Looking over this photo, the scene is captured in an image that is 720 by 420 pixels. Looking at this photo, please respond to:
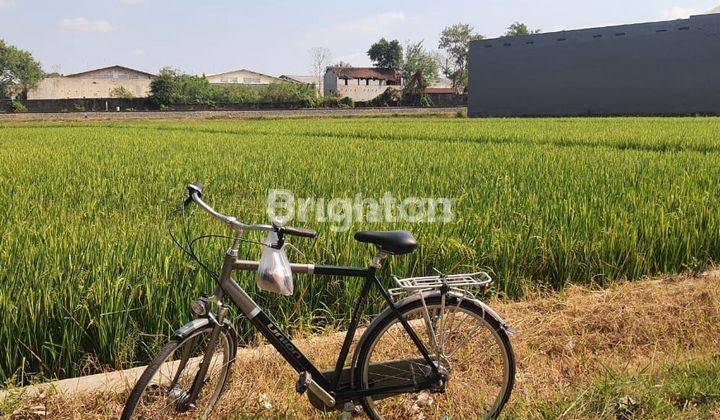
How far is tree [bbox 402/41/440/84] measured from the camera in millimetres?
74188

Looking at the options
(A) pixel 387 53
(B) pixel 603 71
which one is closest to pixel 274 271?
(B) pixel 603 71

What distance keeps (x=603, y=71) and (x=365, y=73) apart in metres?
39.2

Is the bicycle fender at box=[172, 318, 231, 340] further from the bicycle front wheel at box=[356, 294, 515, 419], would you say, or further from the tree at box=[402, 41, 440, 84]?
the tree at box=[402, 41, 440, 84]

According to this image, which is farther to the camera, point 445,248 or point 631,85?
point 631,85

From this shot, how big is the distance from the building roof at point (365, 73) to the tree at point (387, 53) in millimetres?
11950

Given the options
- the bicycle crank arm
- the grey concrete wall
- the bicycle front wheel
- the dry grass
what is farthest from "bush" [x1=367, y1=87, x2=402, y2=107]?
the bicycle crank arm

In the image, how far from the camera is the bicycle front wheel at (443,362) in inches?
85.4

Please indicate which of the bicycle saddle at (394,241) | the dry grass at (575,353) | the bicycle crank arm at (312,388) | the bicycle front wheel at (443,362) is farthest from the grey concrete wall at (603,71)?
the bicycle crank arm at (312,388)

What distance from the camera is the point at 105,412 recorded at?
87.0 inches

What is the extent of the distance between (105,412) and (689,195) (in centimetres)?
483

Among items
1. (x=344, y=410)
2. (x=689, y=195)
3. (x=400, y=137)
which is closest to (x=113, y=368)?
(x=344, y=410)

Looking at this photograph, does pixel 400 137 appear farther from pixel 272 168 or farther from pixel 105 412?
pixel 105 412

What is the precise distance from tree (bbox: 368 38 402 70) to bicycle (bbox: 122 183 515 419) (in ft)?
275

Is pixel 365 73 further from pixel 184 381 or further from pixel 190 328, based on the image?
pixel 190 328
